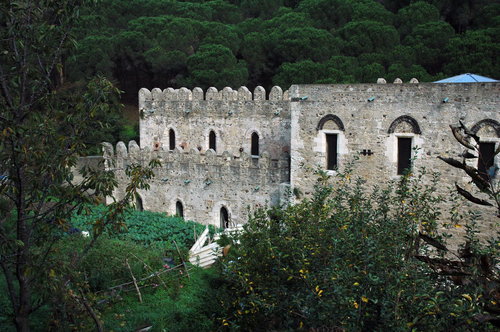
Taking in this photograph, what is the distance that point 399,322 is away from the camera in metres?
5.62

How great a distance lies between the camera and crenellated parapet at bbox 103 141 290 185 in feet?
55.9

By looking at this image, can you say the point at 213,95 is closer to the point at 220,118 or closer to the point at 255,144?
the point at 220,118

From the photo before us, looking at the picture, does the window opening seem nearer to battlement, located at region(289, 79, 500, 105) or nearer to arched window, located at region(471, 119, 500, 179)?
battlement, located at region(289, 79, 500, 105)

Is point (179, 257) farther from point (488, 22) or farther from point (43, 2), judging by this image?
point (488, 22)

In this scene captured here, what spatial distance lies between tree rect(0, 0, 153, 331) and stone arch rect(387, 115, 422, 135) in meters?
8.25

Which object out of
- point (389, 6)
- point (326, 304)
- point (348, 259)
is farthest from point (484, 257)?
point (389, 6)

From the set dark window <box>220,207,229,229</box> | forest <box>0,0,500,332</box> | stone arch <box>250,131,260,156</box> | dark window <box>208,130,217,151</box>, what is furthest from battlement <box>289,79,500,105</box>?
dark window <box>208,130,217,151</box>

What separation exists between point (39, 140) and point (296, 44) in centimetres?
2799

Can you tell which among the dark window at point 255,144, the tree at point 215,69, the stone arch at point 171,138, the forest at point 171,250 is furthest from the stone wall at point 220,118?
the tree at point 215,69

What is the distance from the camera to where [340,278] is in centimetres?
627

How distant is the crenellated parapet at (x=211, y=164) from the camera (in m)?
17.0

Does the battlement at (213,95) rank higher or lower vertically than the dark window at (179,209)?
higher

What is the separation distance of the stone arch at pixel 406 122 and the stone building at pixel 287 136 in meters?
0.03

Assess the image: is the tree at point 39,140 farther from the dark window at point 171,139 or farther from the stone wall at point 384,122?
the dark window at point 171,139
